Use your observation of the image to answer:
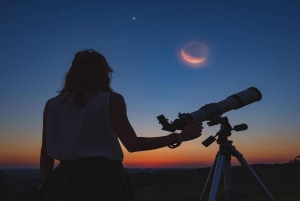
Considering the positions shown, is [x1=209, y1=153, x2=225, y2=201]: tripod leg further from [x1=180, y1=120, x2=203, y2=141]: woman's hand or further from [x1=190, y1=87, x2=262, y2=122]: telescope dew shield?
[x1=180, y1=120, x2=203, y2=141]: woman's hand

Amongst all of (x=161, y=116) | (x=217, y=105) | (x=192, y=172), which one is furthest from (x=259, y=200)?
(x=192, y=172)

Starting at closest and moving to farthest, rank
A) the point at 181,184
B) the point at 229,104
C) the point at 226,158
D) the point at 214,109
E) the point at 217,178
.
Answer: the point at 217,178
the point at 226,158
the point at 214,109
the point at 229,104
the point at 181,184

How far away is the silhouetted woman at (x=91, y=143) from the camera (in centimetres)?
208

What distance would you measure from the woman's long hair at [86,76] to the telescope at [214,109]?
1.60 meters

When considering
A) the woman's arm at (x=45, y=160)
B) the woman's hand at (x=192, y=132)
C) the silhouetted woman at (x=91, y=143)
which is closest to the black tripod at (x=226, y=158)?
the woman's hand at (x=192, y=132)

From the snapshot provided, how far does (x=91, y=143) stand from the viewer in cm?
213

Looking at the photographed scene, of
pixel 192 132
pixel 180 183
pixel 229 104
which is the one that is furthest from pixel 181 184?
pixel 192 132

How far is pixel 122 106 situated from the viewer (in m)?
2.12

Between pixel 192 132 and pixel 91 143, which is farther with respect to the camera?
pixel 192 132

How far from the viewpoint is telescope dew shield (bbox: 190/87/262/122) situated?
465 centimetres

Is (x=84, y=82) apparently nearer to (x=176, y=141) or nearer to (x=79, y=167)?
(x=79, y=167)

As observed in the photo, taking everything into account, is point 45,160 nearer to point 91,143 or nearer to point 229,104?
point 91,143

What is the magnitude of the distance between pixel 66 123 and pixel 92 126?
22cm

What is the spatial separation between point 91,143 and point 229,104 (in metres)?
3.25
